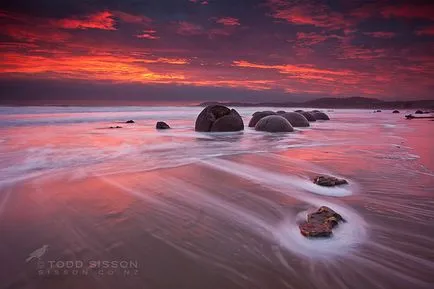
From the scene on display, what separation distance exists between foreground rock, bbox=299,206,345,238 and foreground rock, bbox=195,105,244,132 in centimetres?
1089

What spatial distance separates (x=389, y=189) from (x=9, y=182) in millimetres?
5585

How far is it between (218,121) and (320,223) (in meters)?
11.2

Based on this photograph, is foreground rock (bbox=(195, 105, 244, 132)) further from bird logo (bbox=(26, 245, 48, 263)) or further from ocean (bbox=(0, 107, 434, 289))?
bird logo (bbox=(26, 245, 48, 263))

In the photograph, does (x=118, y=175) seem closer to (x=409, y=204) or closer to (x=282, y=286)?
(x=282, y=286)

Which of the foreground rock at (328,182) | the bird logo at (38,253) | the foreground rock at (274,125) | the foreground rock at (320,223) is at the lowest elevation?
the foreground rock at (274,125)

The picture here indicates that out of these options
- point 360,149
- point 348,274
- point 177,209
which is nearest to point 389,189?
point 348,274

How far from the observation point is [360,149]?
9070 mm

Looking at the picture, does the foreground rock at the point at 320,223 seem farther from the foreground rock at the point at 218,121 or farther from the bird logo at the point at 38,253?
the foreground rock at the point at 218,121

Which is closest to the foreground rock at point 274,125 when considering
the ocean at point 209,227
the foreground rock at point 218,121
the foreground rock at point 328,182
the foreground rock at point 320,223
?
the foreground rock at point 218,121

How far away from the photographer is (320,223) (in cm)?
312

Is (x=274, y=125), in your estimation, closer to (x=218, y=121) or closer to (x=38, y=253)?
(x=218, y=121)

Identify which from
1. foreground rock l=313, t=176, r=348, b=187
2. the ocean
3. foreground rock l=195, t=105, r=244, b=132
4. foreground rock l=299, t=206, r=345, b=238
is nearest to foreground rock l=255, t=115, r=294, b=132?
foreground rock l=195, t=105, r=244, b=132

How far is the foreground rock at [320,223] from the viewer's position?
9.58ft

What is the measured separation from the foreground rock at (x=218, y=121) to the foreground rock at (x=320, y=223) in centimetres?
1089
